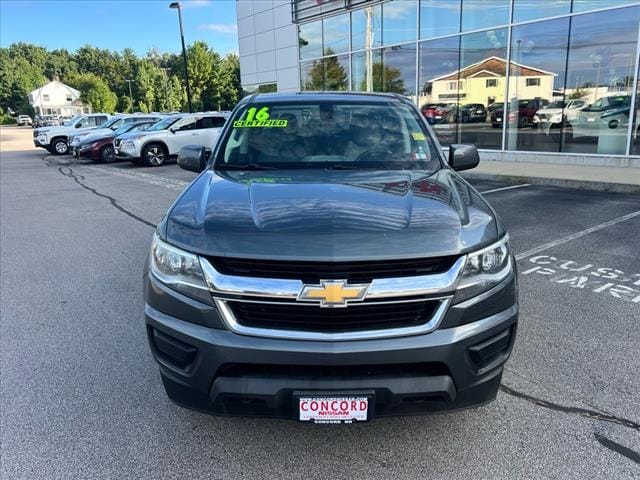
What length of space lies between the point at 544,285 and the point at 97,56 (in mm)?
159639

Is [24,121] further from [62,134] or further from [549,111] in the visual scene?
[549,111]

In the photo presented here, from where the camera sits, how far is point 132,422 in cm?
281

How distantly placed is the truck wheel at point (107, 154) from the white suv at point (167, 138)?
1558mm

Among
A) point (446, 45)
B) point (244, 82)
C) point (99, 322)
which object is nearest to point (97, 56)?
point (244, 82)

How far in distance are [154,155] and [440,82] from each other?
34.2ft

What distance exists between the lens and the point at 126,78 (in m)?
109

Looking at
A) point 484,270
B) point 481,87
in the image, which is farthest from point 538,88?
point 484,270

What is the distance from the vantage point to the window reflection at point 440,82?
1653cm

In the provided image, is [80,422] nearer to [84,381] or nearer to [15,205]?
[84,381]

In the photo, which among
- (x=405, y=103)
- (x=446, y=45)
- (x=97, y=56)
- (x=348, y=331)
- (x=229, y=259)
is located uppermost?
(x=97, y=56)

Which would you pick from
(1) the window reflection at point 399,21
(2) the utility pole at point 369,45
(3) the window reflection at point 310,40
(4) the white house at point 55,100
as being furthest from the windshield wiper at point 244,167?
(4) the white house at point 55,100

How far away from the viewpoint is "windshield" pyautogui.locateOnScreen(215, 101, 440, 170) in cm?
347

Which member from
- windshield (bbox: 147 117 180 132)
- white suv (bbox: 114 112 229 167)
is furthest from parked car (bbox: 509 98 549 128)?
windshield (bbox: 147 117 180 132)

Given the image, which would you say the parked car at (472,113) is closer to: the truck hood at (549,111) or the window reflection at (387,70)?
the truck hood at (549,111)
